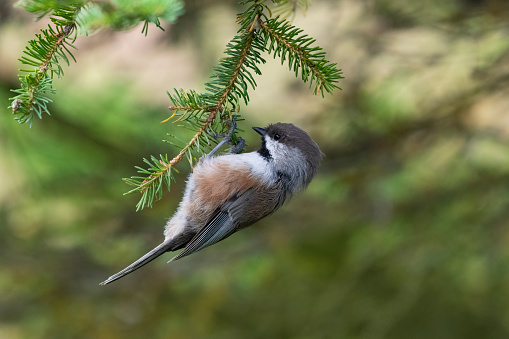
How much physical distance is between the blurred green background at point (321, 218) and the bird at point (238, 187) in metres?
1.02

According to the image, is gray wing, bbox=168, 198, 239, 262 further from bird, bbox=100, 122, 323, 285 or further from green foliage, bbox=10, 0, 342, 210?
green foliage, bbox=10, 0, 342, 210

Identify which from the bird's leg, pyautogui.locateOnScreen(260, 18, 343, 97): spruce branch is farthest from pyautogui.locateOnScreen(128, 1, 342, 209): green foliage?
the bird's leg

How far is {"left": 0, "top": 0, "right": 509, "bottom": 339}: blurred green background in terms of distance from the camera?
3.51 metres

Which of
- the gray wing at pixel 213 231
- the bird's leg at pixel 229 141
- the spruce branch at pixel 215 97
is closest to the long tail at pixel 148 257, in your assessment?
the gray wing at pixel 213 231

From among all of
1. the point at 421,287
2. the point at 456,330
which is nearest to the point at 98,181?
the point at 421,287

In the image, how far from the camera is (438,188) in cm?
375

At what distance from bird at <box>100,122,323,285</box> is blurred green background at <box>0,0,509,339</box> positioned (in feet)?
3.36

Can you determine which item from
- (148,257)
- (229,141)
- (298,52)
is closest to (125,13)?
(298,52)

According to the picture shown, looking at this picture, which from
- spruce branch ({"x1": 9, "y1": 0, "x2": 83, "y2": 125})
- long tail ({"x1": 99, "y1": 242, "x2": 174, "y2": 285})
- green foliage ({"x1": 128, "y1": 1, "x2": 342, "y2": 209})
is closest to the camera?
spruce branch ({"x1": 9, "y1": 0, "x2": 83, "y2": 125})

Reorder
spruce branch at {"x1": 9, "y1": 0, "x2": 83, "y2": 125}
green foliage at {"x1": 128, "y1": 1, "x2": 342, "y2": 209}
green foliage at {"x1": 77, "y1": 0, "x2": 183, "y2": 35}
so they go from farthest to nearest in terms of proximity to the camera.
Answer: green foliage at {"x1": 128, "y1": 1, "x2": 342, "y2": 209} < spruce branch at {"x1": 9, "y1": 0, "x2": 83, "y2": 125} < green foliage at {"x1": 77, "y1": 0, "x2": 183, "y2": 35}

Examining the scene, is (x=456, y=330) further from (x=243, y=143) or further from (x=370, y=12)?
(x=370, y=12)

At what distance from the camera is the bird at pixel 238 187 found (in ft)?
8.46

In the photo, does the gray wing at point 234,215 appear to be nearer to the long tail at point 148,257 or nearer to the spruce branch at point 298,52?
the long tail at point 148,257

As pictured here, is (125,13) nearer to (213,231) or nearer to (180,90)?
(180,90)
